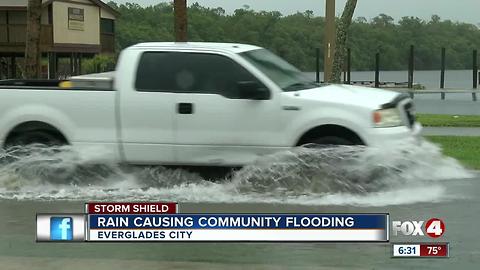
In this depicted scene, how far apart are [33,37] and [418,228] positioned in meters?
12.0

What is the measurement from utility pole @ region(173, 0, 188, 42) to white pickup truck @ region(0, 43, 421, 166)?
612 cm

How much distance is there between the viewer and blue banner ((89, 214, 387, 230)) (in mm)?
5812

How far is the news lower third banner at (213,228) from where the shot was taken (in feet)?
19.1

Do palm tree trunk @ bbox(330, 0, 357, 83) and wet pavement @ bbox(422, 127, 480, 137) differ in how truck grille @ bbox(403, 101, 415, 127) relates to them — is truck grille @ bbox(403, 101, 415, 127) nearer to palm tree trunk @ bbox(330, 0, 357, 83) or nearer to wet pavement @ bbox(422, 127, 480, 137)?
wet pavement @ bbox(422, 127, 480, 137)

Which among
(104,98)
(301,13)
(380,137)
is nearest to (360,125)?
(380,137)

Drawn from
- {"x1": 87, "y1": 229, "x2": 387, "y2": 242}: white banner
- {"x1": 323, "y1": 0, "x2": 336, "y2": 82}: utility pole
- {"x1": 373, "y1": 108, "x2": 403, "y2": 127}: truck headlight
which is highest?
{"x1": 323, "y1": 0, "x2": 336, "y2": 82}: utility pole

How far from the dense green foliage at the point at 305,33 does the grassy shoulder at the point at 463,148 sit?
19.0m

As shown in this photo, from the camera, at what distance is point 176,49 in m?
8.69

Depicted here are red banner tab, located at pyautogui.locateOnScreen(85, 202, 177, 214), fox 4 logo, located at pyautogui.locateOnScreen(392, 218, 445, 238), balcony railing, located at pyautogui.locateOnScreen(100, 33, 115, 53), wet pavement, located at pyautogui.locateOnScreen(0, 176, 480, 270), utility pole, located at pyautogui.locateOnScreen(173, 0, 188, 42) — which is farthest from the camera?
balcony railing, located at pyautogui.locateOnScreen(100, 33, 115, 53)

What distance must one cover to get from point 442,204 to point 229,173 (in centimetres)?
257

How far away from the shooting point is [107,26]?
46.9 meters

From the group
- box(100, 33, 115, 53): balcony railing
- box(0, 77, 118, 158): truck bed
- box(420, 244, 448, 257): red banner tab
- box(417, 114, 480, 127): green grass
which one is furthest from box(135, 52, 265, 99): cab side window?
box(100, 33, 115, 53): balcony railing

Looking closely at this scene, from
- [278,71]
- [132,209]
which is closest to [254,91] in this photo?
[278,71]

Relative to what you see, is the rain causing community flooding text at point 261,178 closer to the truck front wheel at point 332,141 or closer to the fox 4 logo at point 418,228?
the truck front wheel at point 332,141
